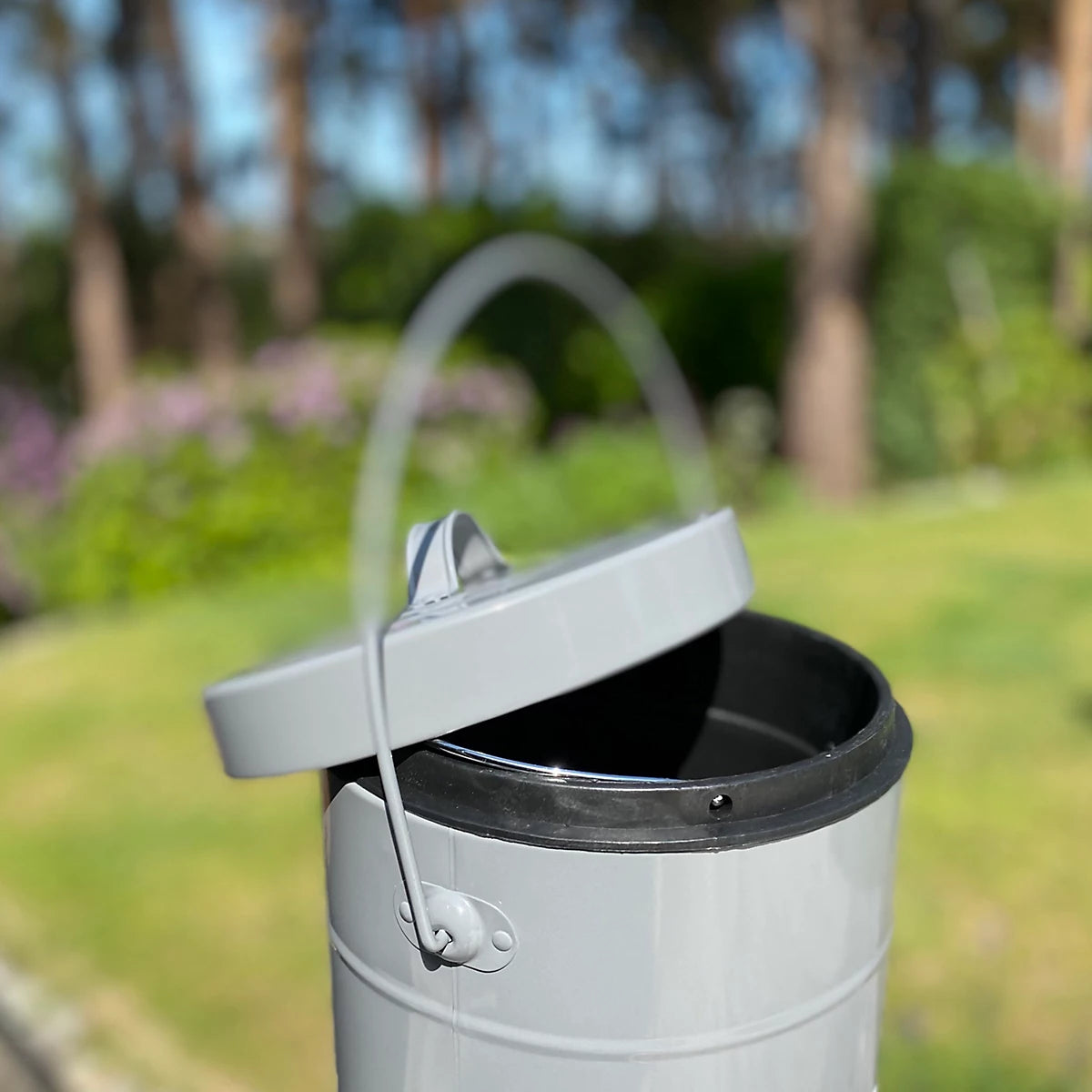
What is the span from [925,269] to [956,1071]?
28.1 feet

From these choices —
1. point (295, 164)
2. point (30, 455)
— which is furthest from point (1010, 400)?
point (30, 455)

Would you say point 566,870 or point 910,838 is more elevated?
point 566,870

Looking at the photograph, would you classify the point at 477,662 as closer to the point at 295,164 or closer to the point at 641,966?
the point at 641,966

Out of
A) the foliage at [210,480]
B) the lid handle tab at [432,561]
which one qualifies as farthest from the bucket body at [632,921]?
the foliage at [210,480]

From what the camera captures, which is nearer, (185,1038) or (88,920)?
(185,1038)

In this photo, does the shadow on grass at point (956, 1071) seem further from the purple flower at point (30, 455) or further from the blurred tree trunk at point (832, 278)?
the purple flower at point (30, 455)

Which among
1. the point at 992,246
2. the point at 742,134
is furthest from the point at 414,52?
the point at 742,134

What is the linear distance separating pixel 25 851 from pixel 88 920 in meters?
0.58

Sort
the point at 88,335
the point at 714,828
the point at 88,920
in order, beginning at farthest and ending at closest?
the point at 88,335 < the point at 88,920 < the point at 714,828

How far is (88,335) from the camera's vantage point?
37.9ft

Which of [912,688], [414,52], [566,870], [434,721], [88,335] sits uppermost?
[414,52]

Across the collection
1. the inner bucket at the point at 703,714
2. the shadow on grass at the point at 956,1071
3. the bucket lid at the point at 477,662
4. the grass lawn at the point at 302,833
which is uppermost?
the bucket lid at the point at 477,662

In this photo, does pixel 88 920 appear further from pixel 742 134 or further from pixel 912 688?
pixel 742 134

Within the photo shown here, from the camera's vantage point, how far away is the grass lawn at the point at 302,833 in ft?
9.46
